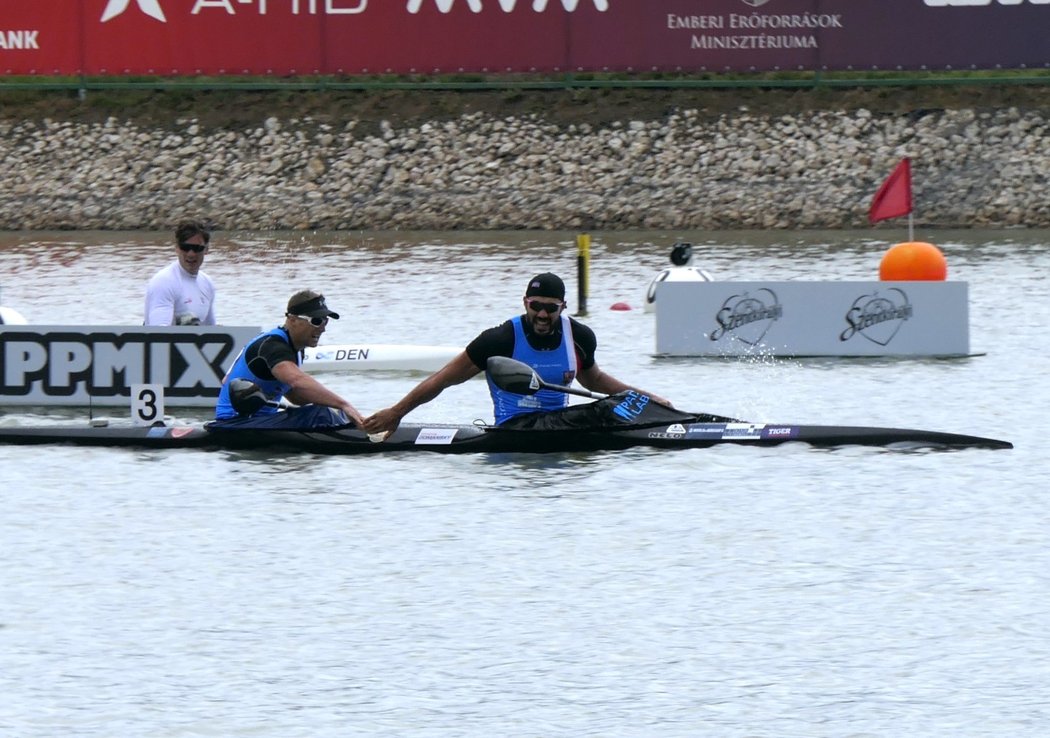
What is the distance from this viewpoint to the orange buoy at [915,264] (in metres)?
21.9

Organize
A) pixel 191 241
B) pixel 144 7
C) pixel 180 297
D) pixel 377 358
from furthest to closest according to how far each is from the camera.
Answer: pixel 144 7, pixel 377 358, pixel 180 297, pixel 191 241

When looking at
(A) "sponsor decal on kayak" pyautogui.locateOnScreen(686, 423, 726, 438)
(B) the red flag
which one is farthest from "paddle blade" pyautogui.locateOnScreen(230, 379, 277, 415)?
(B) the red flag

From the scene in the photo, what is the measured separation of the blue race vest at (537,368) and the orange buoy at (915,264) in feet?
26.5

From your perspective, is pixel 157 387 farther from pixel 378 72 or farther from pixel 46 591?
pixel 378 72

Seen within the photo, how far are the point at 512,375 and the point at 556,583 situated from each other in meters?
2.89

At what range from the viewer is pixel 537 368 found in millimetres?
14680

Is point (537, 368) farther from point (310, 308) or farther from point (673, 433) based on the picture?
point (310, 308)

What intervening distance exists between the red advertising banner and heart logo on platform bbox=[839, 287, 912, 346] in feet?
48.4

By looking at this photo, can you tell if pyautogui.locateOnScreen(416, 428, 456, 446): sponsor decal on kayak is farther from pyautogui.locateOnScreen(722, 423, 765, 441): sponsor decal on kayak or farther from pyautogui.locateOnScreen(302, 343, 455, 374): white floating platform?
pyautogui.locateOnScreen(302, 343, 455, 374): white floating platform

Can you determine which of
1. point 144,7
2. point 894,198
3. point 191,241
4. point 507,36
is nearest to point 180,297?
point 191,241

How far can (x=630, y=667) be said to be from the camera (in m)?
9.87

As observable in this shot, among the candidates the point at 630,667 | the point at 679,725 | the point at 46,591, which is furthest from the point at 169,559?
the point at 679,725

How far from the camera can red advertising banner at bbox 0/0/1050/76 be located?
34469 millimetres

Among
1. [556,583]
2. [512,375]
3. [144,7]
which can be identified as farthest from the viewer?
[144,7]
